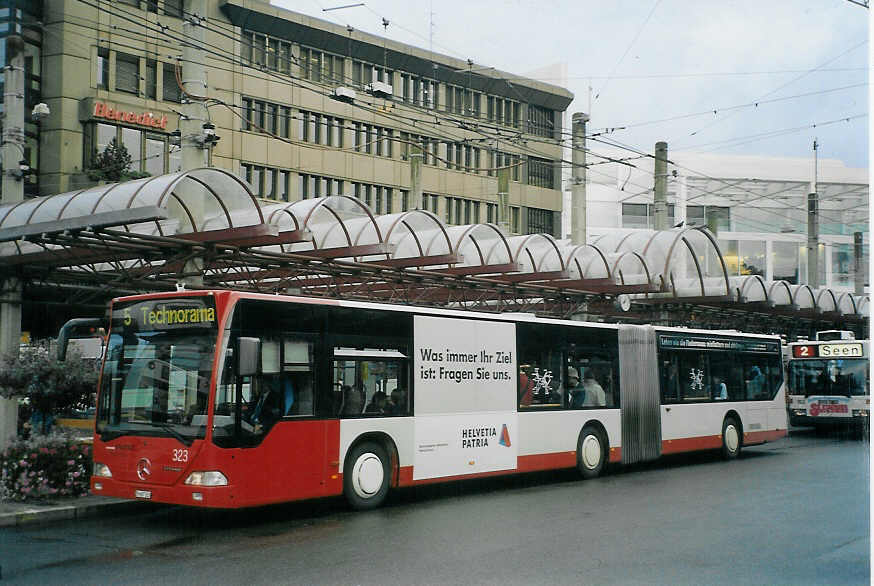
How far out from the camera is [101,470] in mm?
11852

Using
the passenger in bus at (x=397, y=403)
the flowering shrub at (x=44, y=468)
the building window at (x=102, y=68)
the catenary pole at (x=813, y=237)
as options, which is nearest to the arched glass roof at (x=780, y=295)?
the catenary pole at (x=813, y=237)

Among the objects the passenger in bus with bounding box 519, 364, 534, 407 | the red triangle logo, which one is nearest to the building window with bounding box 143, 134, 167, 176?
the passenger in bus with bounding box 519, 364, 534, 407

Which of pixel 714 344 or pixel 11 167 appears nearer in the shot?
pixel 11 167

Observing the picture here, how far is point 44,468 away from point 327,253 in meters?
7.10

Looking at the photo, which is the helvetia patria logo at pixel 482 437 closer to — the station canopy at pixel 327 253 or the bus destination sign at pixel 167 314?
the station canopy at pixel 327 253

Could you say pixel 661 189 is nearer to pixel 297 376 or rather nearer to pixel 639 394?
pixel 639 394

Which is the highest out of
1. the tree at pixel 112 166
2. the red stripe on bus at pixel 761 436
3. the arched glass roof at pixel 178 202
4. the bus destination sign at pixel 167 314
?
the tree at pixel 112 166

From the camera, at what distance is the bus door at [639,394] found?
60.6 feet

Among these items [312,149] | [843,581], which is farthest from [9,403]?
[312,149]

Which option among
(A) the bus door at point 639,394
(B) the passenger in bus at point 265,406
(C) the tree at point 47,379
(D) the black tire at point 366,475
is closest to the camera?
(B) the passenger in bus at point 265,406

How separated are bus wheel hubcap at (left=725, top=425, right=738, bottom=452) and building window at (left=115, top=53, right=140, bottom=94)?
102 feet

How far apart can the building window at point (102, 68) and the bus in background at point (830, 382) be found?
29547 mm

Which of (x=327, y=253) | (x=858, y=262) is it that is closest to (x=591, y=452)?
(x=327, y=253)

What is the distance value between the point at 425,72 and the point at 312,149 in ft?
25.6
